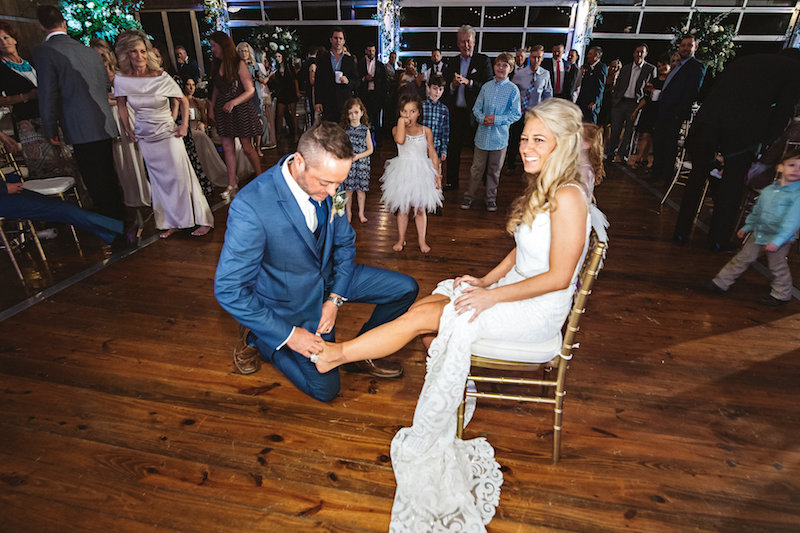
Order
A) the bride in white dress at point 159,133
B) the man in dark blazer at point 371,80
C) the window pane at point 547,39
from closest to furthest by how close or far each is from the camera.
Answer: the bride in white dress at point 159,133, the man in dark blazer at point 371,80, the window pane at point 547,39

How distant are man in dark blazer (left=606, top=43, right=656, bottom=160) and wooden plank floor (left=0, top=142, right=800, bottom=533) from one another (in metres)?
5.09

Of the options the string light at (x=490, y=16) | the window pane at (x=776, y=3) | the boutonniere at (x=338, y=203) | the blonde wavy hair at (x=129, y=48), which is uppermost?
the window pane at (x=776, y=3)

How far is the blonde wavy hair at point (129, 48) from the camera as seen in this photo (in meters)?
3.34

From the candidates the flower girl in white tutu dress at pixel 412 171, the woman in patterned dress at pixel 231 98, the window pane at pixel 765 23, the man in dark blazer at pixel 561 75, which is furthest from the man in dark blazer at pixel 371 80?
the window pane at pixel 765 23

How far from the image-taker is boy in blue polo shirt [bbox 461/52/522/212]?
181 inches

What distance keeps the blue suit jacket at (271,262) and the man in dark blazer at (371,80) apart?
6349 millimetres

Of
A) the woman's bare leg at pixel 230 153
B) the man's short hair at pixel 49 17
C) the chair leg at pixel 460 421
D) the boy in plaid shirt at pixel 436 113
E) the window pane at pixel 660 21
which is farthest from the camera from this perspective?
the window pane at pixel 660 21

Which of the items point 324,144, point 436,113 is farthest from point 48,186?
point 436,113

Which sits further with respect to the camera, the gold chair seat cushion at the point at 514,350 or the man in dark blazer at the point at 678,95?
the man in dark blazer at the point at 678,95

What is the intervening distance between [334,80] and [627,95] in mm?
4936

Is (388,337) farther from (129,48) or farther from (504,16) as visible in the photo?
(504,16)

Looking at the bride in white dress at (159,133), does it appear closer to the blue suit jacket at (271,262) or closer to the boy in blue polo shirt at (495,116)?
the blue suit jacket at (271,262)

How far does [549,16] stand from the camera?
1053 cm

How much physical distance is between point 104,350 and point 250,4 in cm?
1253
